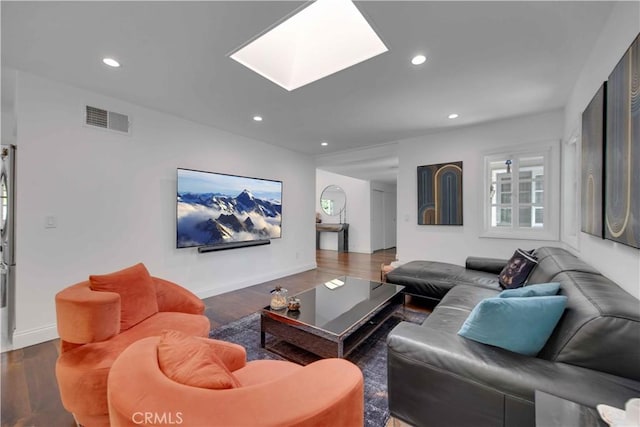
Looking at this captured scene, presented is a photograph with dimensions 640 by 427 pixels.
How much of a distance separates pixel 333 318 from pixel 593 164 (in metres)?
2.27

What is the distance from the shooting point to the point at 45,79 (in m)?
2.42

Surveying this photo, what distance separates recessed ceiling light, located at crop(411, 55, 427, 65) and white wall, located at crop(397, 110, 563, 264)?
7.11 feet

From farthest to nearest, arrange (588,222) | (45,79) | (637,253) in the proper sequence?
(45,79), (588,222), (637,253)

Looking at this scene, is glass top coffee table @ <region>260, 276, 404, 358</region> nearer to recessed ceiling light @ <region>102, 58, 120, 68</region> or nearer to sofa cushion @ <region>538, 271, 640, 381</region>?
sofa cushion @ <region>538, 271, 640, 381</region>

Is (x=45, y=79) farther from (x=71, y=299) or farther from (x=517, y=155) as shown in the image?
(x=517, y=155)

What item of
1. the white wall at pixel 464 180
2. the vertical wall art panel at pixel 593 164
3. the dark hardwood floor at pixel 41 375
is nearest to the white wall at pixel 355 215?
the white wall at pixel 464 180

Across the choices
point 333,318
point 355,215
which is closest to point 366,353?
point 333,318

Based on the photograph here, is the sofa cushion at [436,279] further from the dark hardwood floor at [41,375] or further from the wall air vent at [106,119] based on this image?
the wall air vent at [106,119]

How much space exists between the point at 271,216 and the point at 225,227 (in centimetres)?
89

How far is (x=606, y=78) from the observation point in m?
1.72

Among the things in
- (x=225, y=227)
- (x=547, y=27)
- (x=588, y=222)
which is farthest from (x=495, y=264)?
(x=225, y=227)

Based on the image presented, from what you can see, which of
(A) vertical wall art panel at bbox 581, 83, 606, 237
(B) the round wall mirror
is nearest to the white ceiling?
(A) vertical wall art panel at bbox 581, 83, 606, 237

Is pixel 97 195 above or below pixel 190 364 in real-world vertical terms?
above

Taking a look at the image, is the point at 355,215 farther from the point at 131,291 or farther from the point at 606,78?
the point at 131,291
